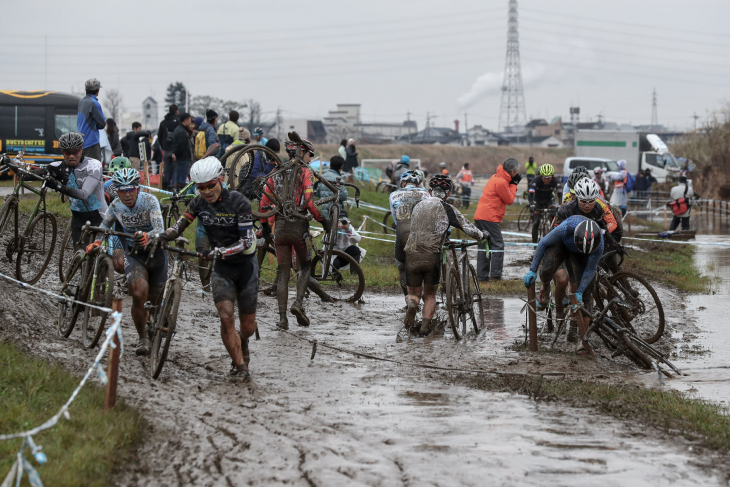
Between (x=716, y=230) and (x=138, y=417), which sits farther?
(x=716, y=230)

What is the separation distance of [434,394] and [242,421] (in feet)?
6.02

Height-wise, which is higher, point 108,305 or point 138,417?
point 108,305

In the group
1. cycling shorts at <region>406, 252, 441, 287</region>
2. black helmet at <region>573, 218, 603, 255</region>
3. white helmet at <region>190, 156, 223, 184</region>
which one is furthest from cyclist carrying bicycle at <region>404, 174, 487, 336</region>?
white helmet at <region>190, 156, 223, 184</region>

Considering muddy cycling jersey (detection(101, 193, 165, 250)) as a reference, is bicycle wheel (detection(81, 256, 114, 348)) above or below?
below

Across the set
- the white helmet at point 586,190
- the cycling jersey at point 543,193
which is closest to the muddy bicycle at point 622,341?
the white helmet at point 586,190

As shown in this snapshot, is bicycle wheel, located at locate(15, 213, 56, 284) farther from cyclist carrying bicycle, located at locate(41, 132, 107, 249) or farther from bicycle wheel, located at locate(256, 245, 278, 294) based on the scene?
bicycle wheel, located at locate(256, 245, 278, 294)

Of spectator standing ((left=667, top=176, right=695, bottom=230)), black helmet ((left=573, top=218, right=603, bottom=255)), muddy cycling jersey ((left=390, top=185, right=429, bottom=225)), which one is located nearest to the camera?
black helmet ((left=573, top=218, right=603, bottom=255))

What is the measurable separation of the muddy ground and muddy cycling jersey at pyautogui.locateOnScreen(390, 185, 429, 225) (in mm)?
1654

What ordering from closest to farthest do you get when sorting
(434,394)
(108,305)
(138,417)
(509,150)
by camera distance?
(138,417) → (434,394) → (108,305) → (509,150)

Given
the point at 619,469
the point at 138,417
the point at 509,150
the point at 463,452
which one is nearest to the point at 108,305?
the point at 138,417

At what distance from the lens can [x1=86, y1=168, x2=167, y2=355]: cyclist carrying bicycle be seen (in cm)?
775

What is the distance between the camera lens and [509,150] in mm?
96812

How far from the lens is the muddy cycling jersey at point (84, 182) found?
9.12 metres

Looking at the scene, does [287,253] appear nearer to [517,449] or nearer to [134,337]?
[134,337]
